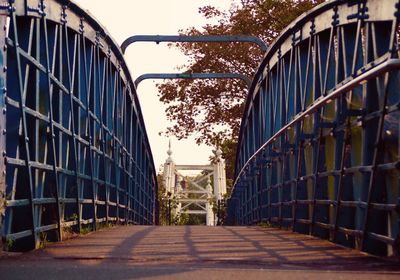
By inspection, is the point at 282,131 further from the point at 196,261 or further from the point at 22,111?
the point at 22,111

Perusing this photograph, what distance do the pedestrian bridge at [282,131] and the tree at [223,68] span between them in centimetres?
890

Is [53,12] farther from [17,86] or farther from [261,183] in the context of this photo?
[261,183]

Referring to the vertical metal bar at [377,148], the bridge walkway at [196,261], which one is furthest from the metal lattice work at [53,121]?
the vertical metal bar at [377,148]

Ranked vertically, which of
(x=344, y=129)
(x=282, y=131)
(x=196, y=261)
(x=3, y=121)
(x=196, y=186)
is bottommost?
(x=196, y=261)

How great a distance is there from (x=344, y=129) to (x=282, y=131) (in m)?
2.41

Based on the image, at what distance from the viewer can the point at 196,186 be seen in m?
72.3

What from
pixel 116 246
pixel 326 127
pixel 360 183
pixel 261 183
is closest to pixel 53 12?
pixel 116 246

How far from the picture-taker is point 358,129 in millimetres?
6305

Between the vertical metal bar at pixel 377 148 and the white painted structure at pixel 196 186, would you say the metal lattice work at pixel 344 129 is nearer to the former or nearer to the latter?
the vertical metal bar at pixel 377 148

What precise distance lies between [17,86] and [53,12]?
178cm

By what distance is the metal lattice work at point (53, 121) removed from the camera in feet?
18.2

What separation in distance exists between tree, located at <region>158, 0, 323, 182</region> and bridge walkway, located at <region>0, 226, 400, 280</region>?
13.8m

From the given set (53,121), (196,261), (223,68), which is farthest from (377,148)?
(223,68)

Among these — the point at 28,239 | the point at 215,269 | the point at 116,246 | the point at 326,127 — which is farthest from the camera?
the point at 326,127
